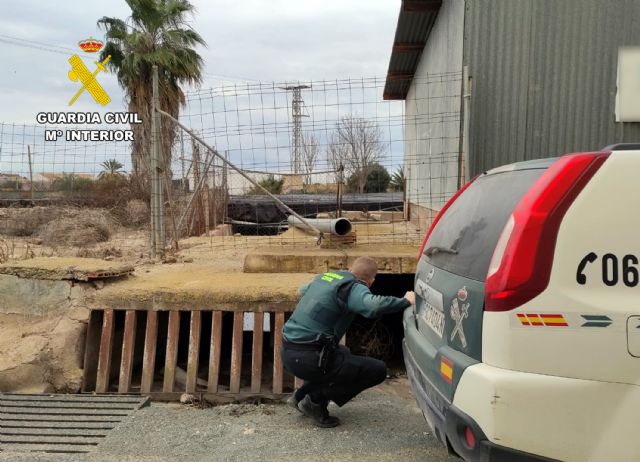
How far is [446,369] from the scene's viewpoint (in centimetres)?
252

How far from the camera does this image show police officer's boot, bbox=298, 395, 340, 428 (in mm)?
4086

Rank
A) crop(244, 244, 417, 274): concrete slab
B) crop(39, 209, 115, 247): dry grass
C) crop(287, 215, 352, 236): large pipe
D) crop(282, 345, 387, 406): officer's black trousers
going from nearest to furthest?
crop(282, 345, 387, 406): officer's black trousers, crop(244, 244, 417, 274): concrete slab, crop(287, 215, 352, 236): large pipe, crop(39, 209, 115, 247): dry grass

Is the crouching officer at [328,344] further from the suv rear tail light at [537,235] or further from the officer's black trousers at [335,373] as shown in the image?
the suv rear tail light at [537,235]

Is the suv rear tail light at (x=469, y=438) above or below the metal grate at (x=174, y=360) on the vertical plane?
above

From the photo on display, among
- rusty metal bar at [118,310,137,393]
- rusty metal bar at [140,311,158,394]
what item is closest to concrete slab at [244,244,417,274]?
rusty metal bar at [140,311,158,394]

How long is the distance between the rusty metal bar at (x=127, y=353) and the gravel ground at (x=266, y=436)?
0.57m

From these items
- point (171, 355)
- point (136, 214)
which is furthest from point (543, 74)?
point (136, 214)

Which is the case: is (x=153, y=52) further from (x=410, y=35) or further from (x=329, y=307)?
(x=329, y=307)

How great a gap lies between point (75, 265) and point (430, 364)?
3.93m

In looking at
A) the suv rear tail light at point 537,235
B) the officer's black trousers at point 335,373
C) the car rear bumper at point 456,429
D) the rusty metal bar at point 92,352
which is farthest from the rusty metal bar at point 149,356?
the suv rear tail light at point 537,235

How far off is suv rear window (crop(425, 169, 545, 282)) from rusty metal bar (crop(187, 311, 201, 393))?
2.66 metres

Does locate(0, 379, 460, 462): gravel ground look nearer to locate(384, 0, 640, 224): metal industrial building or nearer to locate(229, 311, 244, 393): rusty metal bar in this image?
locate(229, 311, 244, 393): rusty metal bar

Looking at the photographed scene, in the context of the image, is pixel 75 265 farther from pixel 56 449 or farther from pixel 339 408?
pixel 339 408

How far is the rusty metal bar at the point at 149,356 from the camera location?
4.99 meters
